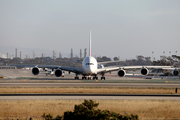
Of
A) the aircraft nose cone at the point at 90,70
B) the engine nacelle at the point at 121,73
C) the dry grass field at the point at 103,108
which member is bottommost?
the dry grass field at the point at 103,108

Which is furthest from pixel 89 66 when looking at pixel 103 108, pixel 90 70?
pixel 103 108

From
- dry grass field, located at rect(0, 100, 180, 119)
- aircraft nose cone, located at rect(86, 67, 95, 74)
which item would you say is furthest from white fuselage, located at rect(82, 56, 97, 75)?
dry grass field, located at rect(0, 100, 180, 119)

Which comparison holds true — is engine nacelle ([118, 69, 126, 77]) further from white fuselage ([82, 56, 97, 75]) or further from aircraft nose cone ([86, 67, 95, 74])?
aircraft nose cone ([86, 67, 95, 74])

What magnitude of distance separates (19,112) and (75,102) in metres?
5.62

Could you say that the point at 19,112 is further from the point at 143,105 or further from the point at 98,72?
the point at 98,72

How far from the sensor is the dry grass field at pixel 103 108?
19.5 metres

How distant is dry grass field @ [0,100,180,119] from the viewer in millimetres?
19475

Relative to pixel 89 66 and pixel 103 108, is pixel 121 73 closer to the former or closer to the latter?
pixel 89 66

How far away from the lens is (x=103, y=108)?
2159 cm

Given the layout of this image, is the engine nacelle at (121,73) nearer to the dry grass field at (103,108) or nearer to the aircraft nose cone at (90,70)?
the aircraft nose cone at (90,70)

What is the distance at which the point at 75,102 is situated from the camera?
78.7 feet

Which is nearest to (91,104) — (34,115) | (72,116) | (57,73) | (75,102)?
(72,116)

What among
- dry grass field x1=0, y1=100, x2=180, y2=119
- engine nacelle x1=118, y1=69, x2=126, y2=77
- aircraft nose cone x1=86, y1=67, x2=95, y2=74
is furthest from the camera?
engine nacelle x1=118, y1=69, x2=126, y2=77

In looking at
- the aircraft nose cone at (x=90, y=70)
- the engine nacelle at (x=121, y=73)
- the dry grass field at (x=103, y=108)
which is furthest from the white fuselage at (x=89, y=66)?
the dry grass field at (x=103, y=108)
